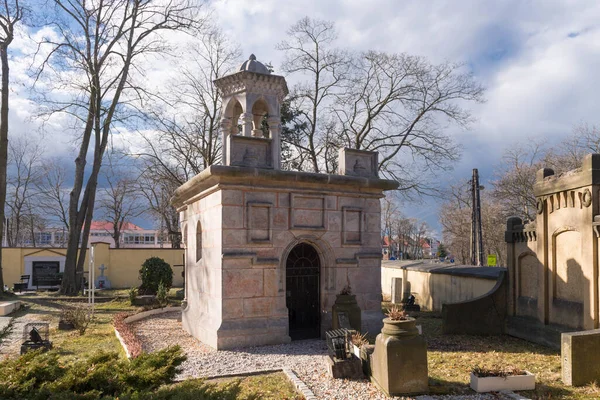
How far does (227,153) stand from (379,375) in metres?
5.91

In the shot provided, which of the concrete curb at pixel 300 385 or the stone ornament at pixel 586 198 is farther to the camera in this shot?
the stone ornament at pixel 586 198

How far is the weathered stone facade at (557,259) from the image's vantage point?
9555mm

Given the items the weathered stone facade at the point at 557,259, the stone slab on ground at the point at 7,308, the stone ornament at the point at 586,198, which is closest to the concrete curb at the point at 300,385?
the weathered stone facade at the point at 557,259

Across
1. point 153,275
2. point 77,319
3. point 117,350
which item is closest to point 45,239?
point 153,275

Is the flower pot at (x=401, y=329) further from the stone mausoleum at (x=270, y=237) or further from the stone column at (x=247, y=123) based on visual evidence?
the stone column at (x=247, y=123)

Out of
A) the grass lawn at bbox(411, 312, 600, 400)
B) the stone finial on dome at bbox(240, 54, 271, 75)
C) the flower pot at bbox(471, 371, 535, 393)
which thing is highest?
the stone finial on dome at bbox(240, 54, 271, 75)

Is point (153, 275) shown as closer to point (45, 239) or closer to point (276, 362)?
point (276, 362)

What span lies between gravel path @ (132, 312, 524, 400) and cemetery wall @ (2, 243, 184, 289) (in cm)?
1735

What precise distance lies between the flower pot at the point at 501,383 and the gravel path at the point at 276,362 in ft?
0.56

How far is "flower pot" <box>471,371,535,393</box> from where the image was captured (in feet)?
23.8

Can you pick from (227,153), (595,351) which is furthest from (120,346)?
(595,351)

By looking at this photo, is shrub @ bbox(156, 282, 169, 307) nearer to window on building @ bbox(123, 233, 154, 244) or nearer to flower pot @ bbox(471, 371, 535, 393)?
flower pot @ bbox(471, 371, 535, 393)

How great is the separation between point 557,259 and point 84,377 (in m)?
9.97

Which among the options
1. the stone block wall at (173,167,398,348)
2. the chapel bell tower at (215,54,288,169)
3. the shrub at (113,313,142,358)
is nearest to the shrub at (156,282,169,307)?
the shrub at (113,313,142,358)
